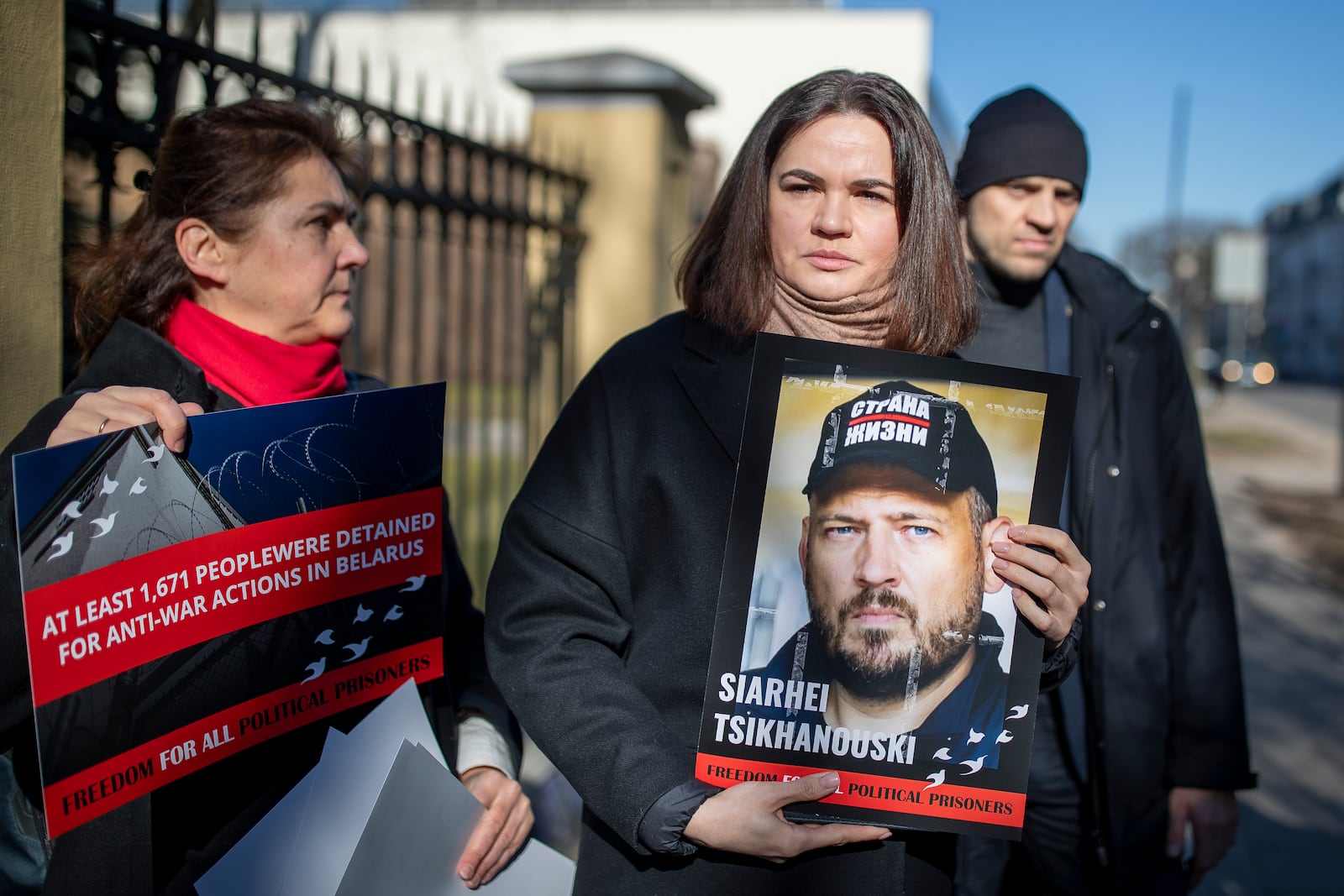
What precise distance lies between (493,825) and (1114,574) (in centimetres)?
143

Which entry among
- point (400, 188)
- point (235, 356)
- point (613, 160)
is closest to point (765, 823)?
point (235, 356)

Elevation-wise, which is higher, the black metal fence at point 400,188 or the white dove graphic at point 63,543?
the black metal fence at point 400,188

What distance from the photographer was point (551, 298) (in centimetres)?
515

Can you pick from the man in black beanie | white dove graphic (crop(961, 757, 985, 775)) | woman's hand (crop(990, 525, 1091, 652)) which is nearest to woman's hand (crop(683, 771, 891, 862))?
white dove graphic (crop(961, 757, 985, 775))

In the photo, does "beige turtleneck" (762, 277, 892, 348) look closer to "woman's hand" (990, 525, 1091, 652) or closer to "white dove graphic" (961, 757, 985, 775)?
"woman's hand" (990, 525, 1091, 652)

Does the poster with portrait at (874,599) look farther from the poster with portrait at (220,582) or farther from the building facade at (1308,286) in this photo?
the building facade at (1308,286)

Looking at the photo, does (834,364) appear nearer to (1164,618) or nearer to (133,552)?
(133,552)

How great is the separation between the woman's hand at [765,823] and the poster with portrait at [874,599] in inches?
1.0

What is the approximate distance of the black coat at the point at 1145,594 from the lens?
7.55 ft

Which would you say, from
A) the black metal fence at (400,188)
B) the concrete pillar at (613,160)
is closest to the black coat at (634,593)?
the black metal fence at (400,188)

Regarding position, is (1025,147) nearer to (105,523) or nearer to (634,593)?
(634,593)

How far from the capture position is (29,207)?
1.94m

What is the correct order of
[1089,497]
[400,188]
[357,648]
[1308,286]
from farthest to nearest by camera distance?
[1308,286], [400,188], [1089,497], [357,648]

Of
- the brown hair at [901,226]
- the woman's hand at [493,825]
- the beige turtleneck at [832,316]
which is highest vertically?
the brown hair at [901,226]
